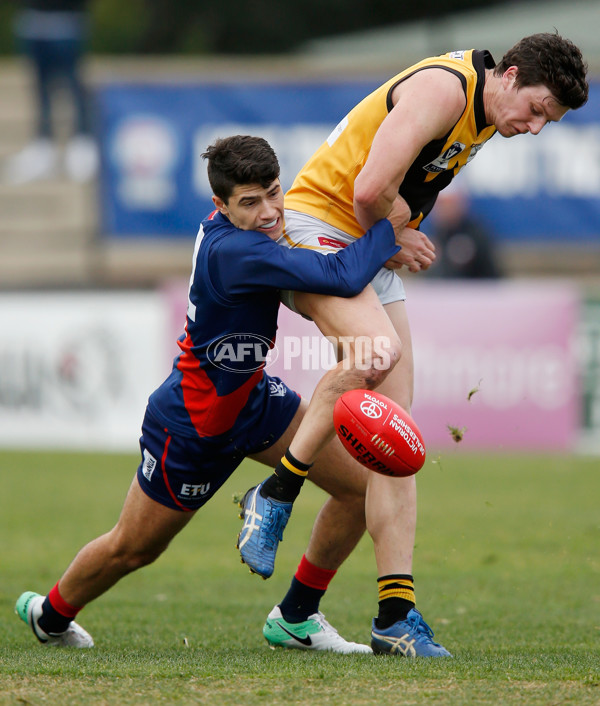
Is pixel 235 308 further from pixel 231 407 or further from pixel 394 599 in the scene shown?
pixel 394 599

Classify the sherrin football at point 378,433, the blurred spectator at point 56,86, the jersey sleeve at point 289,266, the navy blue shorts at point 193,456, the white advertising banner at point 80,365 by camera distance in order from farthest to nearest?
the blurred spectator at point 56,86
the white advertising banner at point 80,365
the navy blue shorts at point 193,456
the jersey sleeve at point 289,266
the sherrin football at point 378,433

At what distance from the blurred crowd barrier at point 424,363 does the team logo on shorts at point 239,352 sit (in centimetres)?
660

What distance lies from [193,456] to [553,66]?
1978 mm

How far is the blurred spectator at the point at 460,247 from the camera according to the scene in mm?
12398

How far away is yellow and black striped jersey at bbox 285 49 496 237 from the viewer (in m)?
4.29

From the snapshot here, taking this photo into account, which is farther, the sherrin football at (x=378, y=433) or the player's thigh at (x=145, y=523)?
the player's thigh at (x=145, y=523)

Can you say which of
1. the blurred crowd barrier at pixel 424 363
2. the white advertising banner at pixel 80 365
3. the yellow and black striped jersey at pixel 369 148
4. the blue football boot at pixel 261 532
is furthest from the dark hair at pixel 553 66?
the white advertising banner at pixel 80 365

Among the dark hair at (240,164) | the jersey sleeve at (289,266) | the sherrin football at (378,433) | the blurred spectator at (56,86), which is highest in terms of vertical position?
the blurred spectator at (56,86)

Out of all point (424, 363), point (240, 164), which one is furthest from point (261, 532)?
point (424, 363)

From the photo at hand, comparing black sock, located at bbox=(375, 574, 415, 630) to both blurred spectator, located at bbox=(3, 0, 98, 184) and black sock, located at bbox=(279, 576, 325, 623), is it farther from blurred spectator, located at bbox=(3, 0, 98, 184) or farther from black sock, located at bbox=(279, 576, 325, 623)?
blurred spectator, located at bbox=(3, 0, 98, 184)

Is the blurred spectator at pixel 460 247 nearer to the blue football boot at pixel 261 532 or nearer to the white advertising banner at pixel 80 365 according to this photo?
the white advertising banner at pixel 80 365

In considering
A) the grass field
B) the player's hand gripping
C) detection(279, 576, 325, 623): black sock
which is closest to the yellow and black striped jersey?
the player's hand gripping

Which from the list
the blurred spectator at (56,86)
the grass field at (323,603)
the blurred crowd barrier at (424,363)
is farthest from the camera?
the blurred spectator at (56,86)

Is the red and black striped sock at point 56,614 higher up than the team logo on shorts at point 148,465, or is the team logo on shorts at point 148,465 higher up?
the team logo on shorts at point 148,465
